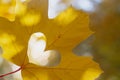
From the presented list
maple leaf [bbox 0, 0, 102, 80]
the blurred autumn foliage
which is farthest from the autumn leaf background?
the blurred autumn foliage

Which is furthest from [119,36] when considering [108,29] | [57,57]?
[57,57]

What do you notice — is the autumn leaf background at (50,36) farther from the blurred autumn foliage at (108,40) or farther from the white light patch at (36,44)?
the blurred autumn foliage at (108,40)

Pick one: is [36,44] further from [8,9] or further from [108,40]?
[108,40]

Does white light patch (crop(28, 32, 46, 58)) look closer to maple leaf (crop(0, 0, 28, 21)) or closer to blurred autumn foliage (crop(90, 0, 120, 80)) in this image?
maple leaf (crop(0, 0, 28, 21))

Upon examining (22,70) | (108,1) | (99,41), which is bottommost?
(22,70)

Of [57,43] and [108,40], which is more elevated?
[108,40]

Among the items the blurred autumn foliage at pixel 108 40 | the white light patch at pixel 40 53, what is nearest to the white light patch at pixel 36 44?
the white light patch at pixel 40 53

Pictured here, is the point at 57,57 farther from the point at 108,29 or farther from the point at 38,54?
the point at 108,29

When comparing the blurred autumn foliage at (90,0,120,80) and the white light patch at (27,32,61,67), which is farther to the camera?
the blurred autumn foliage at (90,0,120,80)

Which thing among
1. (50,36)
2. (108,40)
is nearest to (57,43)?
(50,36)
